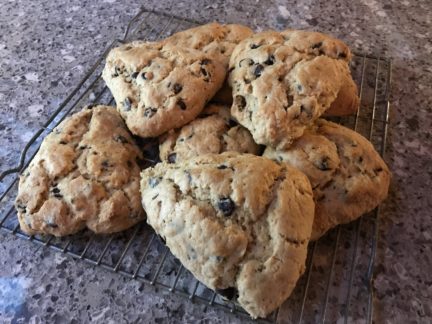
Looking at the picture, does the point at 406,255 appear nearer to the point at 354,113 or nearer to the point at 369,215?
the point at 369,215

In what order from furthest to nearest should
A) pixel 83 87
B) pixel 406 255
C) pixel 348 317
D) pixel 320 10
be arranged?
pixel 320 10 < pixel 83 87 < pixel 406 255 < pixel 348 317

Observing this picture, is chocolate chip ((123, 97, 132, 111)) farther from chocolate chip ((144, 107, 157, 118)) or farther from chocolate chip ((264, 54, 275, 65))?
chocolate chip ((264, 54, 275, 65))

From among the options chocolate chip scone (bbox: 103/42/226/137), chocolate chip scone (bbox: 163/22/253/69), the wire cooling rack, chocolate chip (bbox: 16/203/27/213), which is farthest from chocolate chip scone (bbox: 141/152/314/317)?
chocolate chip scone (bbox: 163/22/253/69)

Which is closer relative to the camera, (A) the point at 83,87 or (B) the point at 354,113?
(B) the point at 354,113

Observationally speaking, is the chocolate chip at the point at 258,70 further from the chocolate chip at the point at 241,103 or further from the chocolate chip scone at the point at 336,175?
the chocolate chip scone at the point at 336,175

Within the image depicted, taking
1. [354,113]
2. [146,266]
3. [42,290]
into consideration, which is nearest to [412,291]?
[354,113]

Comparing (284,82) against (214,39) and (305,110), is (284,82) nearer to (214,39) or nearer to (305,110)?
(305,110)

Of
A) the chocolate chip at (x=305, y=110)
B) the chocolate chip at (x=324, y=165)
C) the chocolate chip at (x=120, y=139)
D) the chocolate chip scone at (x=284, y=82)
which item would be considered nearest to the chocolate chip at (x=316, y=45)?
the chocolate chip scone at (x=284, y=82)
